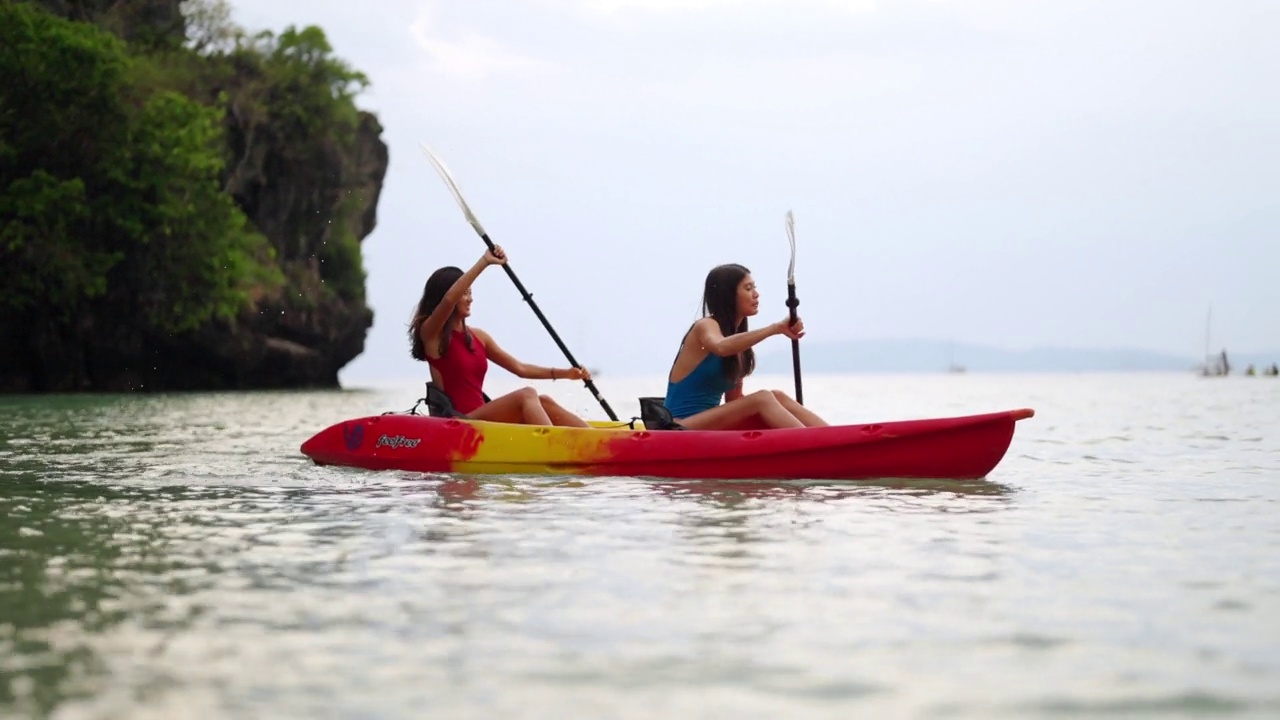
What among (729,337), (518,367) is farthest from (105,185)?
(729,337)

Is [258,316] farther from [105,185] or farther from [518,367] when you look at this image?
[518,367]

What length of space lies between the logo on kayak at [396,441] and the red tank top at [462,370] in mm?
406

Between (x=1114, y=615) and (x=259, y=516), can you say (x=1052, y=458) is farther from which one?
(x=1114, y=615)

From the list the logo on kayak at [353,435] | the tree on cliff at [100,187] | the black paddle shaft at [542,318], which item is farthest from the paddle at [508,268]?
the tree on cliff at [100,187]

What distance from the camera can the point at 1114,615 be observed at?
4.61 meters

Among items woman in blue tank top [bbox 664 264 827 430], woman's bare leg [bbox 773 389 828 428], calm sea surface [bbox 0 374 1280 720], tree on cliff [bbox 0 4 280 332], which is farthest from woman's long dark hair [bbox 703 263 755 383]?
tree on cliff [bbox 0 4 280 332]

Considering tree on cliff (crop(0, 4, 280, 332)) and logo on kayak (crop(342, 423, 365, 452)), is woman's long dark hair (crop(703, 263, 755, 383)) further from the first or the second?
tree on cliff (crop(0, 4, 280, 332))

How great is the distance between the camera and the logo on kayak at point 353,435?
10.6 metres

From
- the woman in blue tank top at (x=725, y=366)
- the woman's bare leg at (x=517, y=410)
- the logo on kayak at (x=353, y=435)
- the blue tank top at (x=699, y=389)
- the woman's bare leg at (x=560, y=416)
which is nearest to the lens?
the woman in blue tank top at (x=725, y=366)

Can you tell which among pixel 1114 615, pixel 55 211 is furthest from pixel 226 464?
pixel 55 211

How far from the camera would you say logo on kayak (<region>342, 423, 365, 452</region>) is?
34.9ft

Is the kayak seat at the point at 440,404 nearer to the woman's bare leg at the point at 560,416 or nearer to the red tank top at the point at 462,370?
the red tank top at the point at 462,370

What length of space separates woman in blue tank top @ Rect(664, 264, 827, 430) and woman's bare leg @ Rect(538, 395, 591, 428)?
69 cm

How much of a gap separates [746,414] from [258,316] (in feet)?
123
